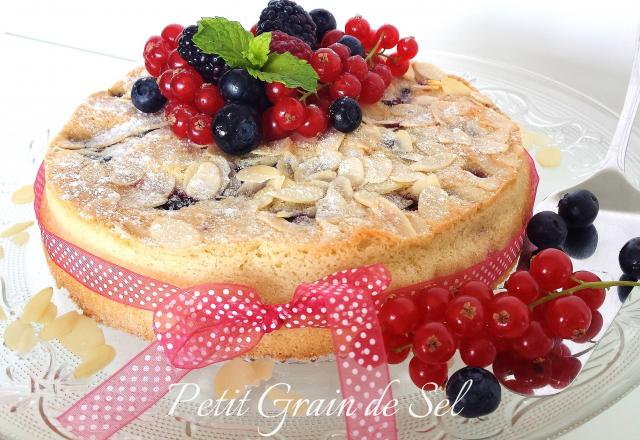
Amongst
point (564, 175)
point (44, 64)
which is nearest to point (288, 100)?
point (564, 175)

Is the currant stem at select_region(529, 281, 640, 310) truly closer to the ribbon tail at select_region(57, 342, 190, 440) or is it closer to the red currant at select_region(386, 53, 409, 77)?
the ribbon tail at select_region(57, 342, 190, 440)

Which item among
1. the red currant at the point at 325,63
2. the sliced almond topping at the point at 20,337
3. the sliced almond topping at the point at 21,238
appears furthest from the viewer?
the sliced almond topping at the point at 21,238

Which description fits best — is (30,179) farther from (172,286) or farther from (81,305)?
(172,286)

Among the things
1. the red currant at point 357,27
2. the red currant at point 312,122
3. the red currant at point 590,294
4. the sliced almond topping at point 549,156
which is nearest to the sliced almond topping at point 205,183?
the red currant at point 312,122

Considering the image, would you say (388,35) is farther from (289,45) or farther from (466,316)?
(466,316)

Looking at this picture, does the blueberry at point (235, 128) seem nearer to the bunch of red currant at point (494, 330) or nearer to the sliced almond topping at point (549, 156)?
the bunch of red currant at point (494, 330)

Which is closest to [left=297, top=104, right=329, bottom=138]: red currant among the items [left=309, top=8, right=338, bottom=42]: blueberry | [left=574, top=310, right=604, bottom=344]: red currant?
[left=309, top=8, right=338, bottom=42]: blueberry
